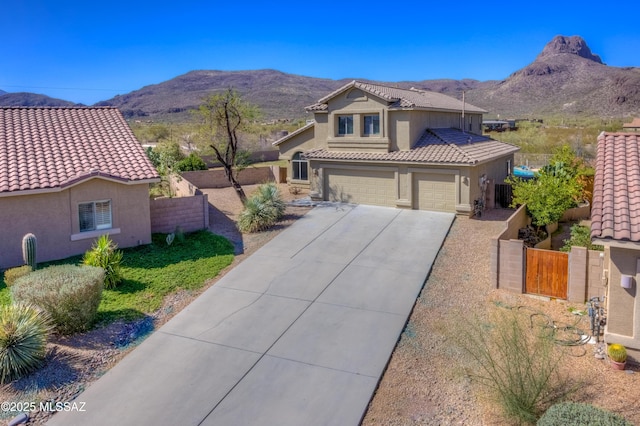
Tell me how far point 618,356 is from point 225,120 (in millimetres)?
20541

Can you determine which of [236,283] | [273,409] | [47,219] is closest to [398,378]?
[273,409]

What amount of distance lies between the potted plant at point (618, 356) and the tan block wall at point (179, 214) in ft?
54.2

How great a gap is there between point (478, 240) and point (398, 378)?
1012 cm

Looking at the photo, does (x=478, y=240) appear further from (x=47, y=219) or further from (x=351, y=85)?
(x=47, y=219)

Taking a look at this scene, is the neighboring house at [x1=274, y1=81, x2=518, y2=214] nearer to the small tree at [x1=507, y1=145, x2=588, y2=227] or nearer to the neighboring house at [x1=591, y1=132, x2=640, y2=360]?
the small tree at [x1=507, y1=145, x2=588, y2=227]

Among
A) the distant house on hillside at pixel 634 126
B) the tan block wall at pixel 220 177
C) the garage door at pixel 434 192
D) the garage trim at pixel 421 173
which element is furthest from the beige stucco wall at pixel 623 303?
the tan block wall at pixel 220 177

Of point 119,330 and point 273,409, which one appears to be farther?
point 119,330

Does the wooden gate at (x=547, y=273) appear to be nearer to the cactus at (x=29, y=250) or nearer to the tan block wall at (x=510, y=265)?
the tan block wall at (x=510, y=265)

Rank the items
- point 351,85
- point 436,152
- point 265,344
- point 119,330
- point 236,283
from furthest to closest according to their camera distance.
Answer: point 351,85 < point 436,152 < point 236,283 < point 119,330 < point 265,344

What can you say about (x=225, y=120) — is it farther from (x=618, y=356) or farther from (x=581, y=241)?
(x=618, y=356)

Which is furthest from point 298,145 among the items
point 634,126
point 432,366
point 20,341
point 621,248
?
point 634,126

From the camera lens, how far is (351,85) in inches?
992

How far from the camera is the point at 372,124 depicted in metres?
25.5

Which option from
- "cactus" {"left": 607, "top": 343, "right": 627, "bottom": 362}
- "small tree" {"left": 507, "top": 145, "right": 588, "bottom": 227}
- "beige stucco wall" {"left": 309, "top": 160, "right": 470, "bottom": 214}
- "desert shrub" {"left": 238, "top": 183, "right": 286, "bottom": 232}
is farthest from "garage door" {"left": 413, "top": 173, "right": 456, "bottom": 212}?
"cactus" {"left": 607, "top": 343, "right": 627, "bottom": 362}
